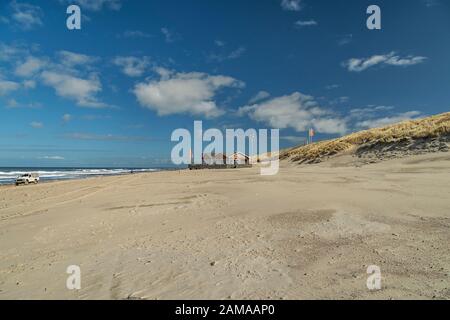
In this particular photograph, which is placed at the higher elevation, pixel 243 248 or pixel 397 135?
pixel 397 135

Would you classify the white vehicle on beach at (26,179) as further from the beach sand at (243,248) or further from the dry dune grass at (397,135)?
the dry dune grass at (397,135)

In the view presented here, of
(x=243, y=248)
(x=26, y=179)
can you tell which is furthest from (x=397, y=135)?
(x=26, y=179)

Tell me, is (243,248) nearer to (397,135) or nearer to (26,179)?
(397,135)

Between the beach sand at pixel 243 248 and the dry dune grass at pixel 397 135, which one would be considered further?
the dry dune grass at pixel 397 135

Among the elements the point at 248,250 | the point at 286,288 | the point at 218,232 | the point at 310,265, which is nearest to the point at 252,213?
the point at 218,232

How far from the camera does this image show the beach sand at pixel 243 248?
3.84 m

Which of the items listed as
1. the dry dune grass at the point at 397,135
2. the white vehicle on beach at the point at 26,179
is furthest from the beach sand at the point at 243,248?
the white vehicle on beach at the point at 26,179

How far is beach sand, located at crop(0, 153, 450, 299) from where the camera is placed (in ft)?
12.6

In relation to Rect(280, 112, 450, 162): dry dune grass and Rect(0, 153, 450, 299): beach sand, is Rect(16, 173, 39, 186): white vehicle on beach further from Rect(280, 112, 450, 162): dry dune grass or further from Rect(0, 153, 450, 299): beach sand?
Rect(280, 112, 450, 162): dry dune grass

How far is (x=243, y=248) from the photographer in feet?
17.1

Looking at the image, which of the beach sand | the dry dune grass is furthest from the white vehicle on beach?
the dry dune grass

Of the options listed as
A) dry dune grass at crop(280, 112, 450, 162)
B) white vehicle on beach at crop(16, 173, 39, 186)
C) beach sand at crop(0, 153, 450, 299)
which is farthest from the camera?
white vehicle on beach at crop(16, 173, 39, 186)
